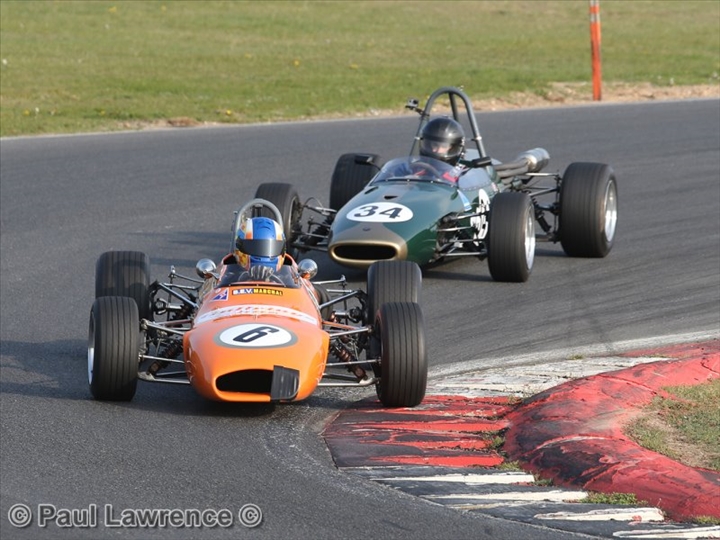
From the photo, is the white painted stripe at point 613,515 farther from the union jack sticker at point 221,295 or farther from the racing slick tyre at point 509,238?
the racing slick tyre at point 509,238

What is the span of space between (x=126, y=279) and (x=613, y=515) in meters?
4.67

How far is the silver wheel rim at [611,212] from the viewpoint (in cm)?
1387

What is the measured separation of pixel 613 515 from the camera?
655cm

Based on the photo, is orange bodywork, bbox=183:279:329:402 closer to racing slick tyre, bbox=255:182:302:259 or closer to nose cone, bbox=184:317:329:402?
nose cone, bbox=184:317:329:402

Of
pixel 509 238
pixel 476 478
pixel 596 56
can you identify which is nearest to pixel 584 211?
pixel 509 238

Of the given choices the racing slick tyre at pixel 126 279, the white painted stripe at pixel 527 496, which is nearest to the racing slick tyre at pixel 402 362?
the white painted stripe at pixel 527 496

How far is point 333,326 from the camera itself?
9.34m

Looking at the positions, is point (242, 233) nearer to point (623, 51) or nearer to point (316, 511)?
point (316, 511)

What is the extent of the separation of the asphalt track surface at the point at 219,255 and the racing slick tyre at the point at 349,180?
0.78 metres

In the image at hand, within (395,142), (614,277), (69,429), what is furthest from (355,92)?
(69,429)

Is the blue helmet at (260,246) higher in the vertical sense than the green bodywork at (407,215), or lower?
lower

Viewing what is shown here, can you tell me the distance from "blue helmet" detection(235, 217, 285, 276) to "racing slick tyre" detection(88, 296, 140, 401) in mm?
954

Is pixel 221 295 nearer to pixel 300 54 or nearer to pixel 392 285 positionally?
pixel 392 285

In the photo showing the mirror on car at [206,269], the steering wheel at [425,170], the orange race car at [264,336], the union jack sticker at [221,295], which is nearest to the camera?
the orange race car at [264,336]
